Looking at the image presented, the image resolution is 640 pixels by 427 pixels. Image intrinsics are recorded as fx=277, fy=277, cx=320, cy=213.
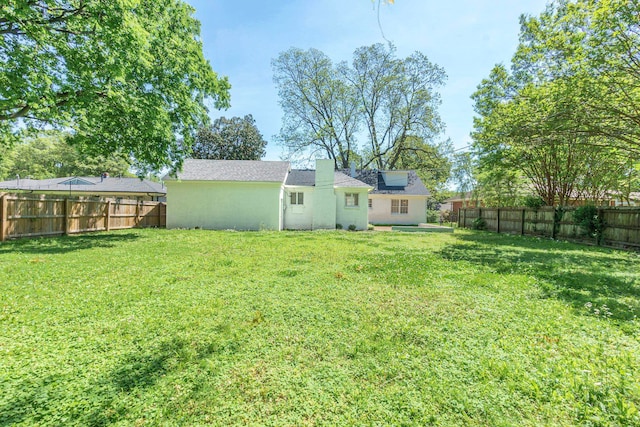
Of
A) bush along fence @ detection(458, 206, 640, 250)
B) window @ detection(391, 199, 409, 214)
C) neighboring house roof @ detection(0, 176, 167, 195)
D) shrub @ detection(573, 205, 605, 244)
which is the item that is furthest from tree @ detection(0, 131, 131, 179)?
shrub @ detection(573, 205, 605, 244)

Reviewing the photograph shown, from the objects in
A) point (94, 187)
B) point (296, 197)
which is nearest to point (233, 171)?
point (296, 197)

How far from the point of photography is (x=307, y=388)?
2.43m

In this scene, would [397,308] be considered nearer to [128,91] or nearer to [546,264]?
[546,264]

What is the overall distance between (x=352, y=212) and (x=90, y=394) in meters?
17.0

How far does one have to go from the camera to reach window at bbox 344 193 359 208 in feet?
61.8

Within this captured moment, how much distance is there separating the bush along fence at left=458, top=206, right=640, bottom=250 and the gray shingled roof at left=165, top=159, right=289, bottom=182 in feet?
47.3

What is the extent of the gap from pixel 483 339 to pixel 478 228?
19.3 metres

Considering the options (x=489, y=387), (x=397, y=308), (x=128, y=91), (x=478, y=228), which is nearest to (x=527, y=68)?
(x=478, y=228)

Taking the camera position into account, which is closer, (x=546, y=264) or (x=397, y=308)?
(x=397, y=308)

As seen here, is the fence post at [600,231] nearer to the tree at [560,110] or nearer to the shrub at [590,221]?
the shrub at [590,221]

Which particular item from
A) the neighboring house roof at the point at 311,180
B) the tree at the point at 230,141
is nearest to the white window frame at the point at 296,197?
the neighboring house roof at the point at 311,180

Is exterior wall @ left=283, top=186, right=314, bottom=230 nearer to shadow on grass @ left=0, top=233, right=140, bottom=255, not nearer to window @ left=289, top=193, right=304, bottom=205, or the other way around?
window @ left=289, top=193, right=304, bottom=205

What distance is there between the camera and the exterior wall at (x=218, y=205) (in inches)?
658

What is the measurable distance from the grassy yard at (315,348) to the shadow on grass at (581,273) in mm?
62
